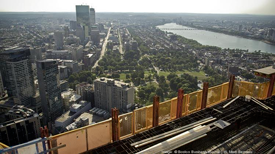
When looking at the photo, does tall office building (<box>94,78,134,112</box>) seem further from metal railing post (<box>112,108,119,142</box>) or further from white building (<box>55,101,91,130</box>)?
metal railing post (<box>112,108,119,142</box>)

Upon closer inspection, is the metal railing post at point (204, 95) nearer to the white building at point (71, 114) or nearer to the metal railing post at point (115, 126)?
the metal railing post at point (115, 126)

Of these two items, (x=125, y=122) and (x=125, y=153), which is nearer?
(x=125, y=153)

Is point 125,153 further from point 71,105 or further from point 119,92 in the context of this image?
point 71,105

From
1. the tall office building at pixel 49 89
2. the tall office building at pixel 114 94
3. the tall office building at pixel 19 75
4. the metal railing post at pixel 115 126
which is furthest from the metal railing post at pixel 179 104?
the tall office building at pixel 19 75

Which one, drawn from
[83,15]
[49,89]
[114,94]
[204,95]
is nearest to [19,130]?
[49,89]

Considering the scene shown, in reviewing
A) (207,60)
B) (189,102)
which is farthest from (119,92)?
(207,60)

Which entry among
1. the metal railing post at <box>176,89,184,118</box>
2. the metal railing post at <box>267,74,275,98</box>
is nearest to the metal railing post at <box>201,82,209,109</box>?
the metal railing post at <box>176,89,184,118</box>
